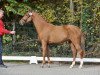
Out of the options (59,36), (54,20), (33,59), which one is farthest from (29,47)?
(59,36)

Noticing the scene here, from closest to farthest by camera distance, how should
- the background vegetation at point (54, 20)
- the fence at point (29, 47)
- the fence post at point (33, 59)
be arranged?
the fence post at point (33, 59), the fence at point (29, 47), the background vegetation at point (54, 20)

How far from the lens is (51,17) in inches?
744

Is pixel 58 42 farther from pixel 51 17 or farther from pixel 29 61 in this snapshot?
pixel 51 17

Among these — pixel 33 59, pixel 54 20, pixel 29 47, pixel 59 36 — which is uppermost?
pixel 54 20

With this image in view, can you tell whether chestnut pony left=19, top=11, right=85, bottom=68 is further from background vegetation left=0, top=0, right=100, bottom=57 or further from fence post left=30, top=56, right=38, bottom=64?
background vegetation left=0, top=0, right=100, bottom=57

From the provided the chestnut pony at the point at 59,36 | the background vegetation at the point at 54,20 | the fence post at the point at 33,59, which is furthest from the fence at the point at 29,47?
the chestnut pony at the point at 59,36

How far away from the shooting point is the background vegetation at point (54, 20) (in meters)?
17.5

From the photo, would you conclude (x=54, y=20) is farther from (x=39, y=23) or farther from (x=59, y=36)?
(x=59, y=36)

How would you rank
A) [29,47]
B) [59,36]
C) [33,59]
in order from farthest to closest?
[29,47] → [33,59] → [59,36]

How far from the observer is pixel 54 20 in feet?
62.1

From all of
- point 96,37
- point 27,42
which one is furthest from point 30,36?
point 96,37

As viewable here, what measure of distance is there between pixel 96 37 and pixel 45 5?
2.97 meters

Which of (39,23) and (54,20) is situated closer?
(39,23)

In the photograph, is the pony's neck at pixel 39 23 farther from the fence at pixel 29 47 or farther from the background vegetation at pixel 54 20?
the background vegetation at pixel 54 20
